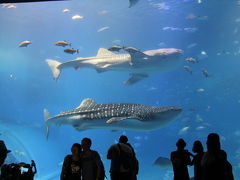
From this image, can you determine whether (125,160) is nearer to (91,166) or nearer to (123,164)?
(123,164)

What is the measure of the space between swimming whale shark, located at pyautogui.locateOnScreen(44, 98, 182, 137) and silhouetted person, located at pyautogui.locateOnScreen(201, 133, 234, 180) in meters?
3.07

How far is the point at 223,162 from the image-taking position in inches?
110

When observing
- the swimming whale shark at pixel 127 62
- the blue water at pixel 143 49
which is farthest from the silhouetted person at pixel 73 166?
the blue water at pixel 143 49

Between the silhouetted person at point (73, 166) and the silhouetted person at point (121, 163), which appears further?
the silhouetted person at point (121, 163)

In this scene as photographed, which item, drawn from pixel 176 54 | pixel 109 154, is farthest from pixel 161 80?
pixel 109 154

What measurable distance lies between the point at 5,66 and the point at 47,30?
296 inches

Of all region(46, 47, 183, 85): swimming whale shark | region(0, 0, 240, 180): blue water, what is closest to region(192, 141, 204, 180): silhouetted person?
region(46, 47, 183, 85): swimming whale shark

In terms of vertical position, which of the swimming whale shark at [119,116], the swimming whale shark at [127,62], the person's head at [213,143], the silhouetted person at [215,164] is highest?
the swimming whale shark at [127,62]

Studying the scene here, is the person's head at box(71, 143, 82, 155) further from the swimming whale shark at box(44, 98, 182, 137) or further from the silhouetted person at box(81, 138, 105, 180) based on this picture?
the swimming whale shark at box(44, 98, 182, 137)

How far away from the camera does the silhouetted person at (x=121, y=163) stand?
327cm

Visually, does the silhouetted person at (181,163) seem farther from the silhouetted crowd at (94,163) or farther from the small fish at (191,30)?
the small fish at (191,30)

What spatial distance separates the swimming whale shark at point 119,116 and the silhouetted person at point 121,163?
255 cm

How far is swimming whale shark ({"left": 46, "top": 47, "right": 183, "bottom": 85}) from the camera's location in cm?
995

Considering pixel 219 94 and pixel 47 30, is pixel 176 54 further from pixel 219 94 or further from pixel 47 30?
pixel 47 30
